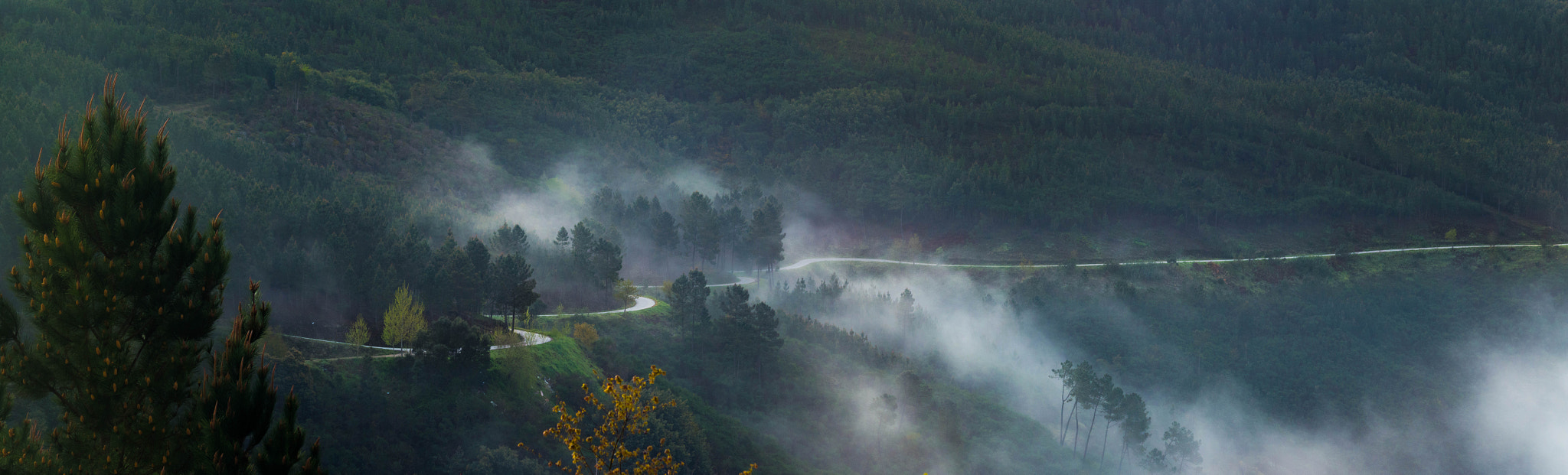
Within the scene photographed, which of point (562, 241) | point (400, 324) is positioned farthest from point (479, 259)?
point (562, 241)

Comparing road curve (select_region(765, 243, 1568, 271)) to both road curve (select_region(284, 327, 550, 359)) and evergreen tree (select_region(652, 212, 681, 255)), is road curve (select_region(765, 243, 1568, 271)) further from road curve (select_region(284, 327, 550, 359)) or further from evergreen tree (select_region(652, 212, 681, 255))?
road curve (select_region(284, 327, 550, 359))

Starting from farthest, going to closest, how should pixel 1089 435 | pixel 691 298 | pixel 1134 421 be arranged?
1. pixel 691 298
2. pixel 1089 435
3. pixel 1134 421

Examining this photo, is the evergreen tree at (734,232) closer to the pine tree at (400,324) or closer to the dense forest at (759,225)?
the dense forest at (759,225)

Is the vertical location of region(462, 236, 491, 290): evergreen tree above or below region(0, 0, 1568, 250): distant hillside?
below

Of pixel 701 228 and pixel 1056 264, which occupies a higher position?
pixel 701 228

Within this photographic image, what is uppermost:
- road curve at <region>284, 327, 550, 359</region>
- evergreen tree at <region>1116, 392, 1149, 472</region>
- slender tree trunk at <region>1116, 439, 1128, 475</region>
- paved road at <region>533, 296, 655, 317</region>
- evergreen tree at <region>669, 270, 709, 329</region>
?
evergreen tree at <region>669, 270, 709, 329</region>

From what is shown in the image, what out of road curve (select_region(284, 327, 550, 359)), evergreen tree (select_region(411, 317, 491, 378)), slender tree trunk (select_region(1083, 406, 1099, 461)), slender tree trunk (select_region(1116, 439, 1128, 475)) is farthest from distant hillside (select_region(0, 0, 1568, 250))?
slender tree trunk (select_region(1116, 439, 1128, 475))

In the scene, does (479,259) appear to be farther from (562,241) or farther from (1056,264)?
(1056,264)

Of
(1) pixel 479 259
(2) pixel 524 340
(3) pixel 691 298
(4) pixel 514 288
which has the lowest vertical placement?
(2) pixel 524 340

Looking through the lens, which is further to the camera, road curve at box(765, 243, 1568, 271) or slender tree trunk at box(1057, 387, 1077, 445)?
road curve at box(765, 243, 1568, 271)

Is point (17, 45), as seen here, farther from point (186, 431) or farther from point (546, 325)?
point (186, 431)
